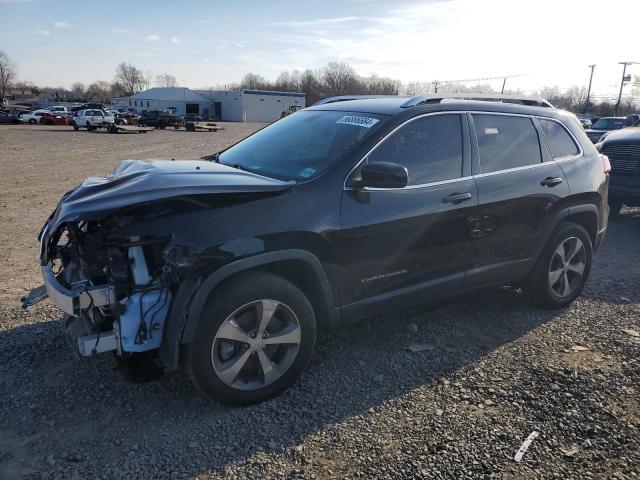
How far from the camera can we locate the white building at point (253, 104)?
83.9 meters

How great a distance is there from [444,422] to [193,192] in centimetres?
204

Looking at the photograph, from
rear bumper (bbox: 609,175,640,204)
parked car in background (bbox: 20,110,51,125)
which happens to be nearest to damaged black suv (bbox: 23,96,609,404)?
rear bumper (bbox: 609,175,640,204)

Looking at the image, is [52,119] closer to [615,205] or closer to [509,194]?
[615,205]

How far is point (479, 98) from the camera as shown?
14.1 feet

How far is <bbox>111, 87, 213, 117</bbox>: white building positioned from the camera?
87.9m

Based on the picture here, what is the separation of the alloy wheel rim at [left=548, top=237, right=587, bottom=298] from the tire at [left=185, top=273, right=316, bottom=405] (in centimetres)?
261

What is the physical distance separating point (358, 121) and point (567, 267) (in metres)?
2.53

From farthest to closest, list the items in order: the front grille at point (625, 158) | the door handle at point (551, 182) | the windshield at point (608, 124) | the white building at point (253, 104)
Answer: the white building at point (253, 104) → the windshield at point (608, 124) → the front grille at point (625, 158) → the door handle at point (551, 182)

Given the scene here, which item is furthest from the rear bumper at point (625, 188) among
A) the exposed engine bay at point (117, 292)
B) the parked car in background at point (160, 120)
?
the parked car in background at point (160, 120)

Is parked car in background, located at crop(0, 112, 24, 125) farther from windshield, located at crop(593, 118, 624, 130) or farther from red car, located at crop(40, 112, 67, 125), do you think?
windshield, located at crop(593, 118, 624, 130)

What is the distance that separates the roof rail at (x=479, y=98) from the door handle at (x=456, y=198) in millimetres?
738

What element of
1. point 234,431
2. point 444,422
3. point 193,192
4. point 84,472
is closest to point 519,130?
point 444,422

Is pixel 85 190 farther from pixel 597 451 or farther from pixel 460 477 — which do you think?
pixel 597 451

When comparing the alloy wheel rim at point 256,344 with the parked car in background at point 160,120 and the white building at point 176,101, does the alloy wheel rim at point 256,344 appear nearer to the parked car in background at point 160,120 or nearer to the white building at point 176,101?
the parked car in background at point 160,120
